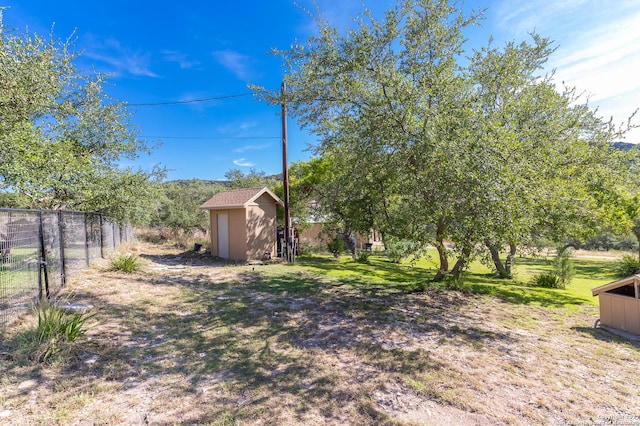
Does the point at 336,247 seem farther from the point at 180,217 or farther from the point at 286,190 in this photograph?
the point at 180,217

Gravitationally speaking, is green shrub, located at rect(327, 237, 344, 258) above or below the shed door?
below

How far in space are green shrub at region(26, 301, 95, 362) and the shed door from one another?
9.71 meters

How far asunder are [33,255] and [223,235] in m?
8.84

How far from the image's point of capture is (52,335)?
353 centimetres

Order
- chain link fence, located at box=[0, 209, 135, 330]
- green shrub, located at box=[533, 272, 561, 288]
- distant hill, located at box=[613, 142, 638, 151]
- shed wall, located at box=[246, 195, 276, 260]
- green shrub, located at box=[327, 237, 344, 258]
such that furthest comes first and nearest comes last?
green shrub, located at box=[327, 237, 344, 258] < shed wall, located at box=[246, 195, 276, 260] < green shrub, located at box=[533, 272, 561, 288] < distant hill, located at box=[613, 142, 638, 151] < chain link fence, located at box=[0, 209, 135, 330]

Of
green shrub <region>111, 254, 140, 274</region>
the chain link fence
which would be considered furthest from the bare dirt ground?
green shrub <region>111, 254, 140, 274</region>

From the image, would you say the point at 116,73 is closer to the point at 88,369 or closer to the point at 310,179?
the point at 88,369

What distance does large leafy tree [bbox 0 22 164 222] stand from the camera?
5344 mm

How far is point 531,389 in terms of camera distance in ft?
10.7

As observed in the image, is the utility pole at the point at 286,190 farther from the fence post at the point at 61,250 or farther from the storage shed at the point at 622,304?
the storage shed at the point at 622,304

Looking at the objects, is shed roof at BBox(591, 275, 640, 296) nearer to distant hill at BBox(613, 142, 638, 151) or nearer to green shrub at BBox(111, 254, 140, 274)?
distant hill at BBox(613, 142, 638, 151)

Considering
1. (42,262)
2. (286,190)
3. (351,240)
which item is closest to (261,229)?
(286,190)

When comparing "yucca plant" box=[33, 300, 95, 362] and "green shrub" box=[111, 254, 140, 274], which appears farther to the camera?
"green shrub" box=[111, 254, 140, 274]

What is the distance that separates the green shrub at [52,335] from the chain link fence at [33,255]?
0.96 m
